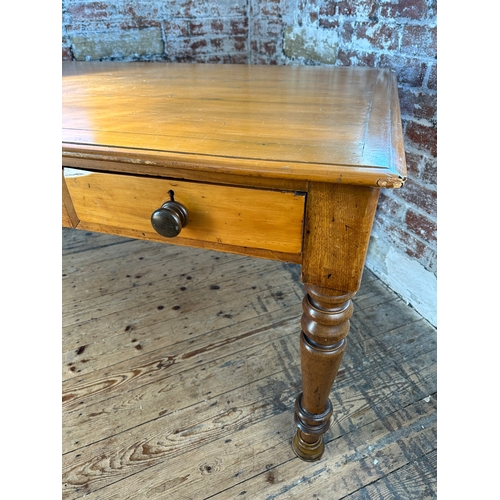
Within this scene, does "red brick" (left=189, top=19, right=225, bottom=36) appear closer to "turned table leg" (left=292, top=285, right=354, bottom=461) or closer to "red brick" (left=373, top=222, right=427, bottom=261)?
"red brick" (left=373, top=222, right=427, bottom=261)

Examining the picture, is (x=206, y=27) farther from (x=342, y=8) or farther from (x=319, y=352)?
(x=319, y=352)

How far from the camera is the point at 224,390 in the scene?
43.5 inches

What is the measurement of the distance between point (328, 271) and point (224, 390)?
630mm

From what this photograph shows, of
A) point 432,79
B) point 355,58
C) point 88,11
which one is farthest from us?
point 88,11

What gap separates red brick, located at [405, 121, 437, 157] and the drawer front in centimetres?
69

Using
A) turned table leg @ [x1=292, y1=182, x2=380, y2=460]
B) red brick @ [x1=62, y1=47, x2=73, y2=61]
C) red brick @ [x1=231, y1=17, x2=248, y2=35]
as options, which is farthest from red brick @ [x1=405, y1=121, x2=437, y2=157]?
red brick @ [x1=62, y1=47, x2=73, y2=61]

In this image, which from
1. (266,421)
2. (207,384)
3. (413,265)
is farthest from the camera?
(413,265)

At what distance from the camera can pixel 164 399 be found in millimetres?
1086

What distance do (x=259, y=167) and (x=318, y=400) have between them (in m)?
0.53

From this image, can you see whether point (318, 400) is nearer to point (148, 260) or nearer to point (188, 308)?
point (188, 308)

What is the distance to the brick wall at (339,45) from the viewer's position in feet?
3.58

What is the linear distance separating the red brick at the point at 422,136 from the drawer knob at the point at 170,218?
796 millimetres

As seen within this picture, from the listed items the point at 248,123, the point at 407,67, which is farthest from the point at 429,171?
the point at 248,123

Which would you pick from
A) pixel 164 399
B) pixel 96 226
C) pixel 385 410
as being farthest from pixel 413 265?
pixel 96 226
